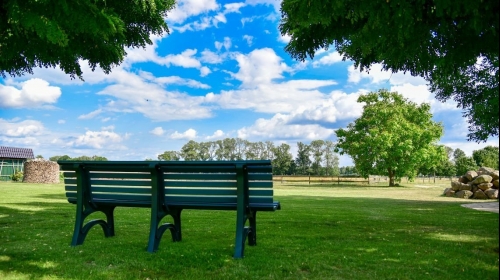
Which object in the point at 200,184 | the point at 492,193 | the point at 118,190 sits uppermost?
the point at 200,184

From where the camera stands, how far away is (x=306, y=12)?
424 cm

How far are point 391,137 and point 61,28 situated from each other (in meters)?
36.4

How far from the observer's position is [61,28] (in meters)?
4.68

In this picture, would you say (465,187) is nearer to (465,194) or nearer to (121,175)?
(465,194)

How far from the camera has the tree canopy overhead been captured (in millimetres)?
4074

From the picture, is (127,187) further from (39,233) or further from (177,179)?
(39,233)

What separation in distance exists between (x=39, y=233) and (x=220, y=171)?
11.9 ft

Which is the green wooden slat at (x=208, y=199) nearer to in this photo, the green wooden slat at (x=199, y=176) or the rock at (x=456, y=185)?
the green wooden slat at (x=199, y=176)

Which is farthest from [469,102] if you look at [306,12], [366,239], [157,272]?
[157,272]

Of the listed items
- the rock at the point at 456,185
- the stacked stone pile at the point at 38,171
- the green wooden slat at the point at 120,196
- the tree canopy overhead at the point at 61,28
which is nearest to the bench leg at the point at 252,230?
the green wooden slat at the point at 120,196

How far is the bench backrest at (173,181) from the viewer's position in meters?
4.54

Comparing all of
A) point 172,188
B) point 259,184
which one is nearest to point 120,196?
point 172,188

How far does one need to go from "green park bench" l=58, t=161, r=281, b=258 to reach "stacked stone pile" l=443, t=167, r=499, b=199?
16.8 meters

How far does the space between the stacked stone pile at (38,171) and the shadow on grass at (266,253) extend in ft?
92.7
